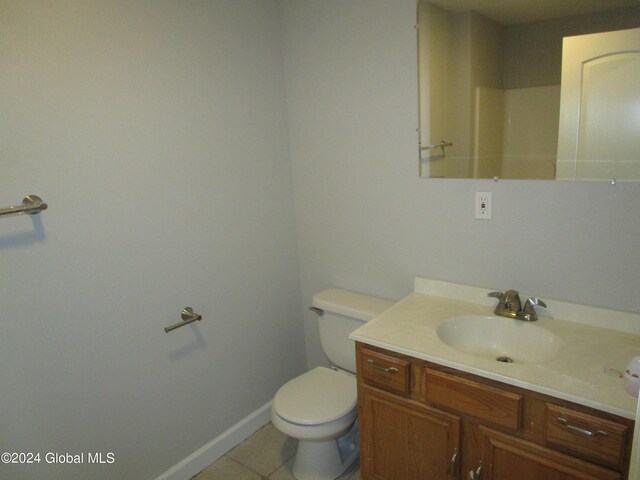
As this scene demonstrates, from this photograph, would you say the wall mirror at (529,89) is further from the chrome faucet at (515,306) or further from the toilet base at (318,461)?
the toilet base at (318,461)

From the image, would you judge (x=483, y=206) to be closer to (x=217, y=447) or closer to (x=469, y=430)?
(x=469, y=430)

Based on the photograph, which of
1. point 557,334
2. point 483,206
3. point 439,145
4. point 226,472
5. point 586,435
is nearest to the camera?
point 586,435

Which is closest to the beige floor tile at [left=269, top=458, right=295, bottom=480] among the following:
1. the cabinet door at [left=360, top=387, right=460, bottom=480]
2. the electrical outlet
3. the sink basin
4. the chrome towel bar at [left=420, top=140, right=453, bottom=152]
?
the cabinet door at [left=360, top=387, right=460, bottom=480]

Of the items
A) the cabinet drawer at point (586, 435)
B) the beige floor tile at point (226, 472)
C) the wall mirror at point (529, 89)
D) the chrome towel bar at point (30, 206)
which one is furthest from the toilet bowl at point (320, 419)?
the chrome towel bar at point (30, 206)

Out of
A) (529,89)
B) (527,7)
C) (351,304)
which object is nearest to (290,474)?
(351,304)

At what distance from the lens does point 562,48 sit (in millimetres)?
1521

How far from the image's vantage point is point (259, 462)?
2160 millimetres

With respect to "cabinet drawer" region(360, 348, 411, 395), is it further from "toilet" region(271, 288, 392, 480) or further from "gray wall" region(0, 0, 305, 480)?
"gray wall" region(0, 0, 305, 480)

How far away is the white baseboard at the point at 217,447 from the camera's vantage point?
6.65ft

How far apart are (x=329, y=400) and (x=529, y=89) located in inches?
58.2

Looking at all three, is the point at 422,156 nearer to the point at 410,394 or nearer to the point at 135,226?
the point at 410,394

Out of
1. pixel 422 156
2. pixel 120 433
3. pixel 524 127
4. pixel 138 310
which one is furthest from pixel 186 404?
pixel 524 127

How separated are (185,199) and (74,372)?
0.80m

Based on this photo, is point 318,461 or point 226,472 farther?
point 226,472
